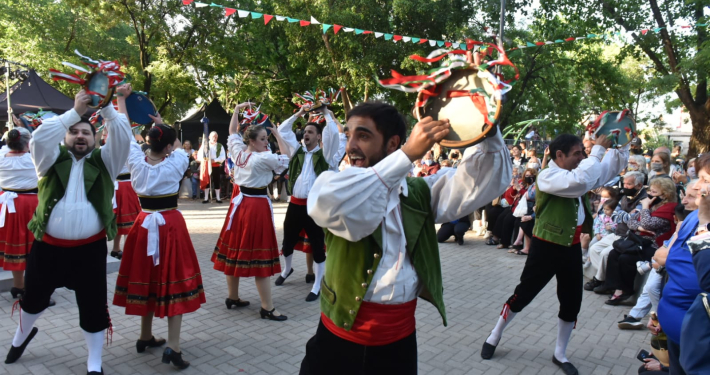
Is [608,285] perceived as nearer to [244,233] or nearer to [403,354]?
[244,233]

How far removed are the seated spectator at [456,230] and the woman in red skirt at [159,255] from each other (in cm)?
629

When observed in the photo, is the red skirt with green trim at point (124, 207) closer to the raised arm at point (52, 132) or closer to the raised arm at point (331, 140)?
the raised arm at point (331, 140)

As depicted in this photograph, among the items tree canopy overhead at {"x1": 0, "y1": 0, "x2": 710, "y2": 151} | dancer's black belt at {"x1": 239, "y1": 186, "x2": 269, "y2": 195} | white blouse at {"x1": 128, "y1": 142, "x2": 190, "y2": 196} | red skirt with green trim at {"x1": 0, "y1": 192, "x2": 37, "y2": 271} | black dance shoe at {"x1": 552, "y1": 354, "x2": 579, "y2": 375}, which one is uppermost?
tree canopy overhead at {"x1": 0, "y1": 0, "x2": 710, "y2": 151}

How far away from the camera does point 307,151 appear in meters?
6.42

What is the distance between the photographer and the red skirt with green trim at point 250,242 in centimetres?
525

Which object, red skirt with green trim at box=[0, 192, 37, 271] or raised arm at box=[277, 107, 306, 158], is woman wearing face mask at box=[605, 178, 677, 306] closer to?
raised arm at box=[277, 107, 306, 158]

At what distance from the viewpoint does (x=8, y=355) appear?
4.12 meters

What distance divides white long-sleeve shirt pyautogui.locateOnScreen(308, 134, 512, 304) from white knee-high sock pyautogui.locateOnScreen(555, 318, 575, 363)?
2667mm

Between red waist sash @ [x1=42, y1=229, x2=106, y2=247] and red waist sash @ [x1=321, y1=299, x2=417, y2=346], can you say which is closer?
red waist sash @ [x1=321, y1=299, x2=417, y2=346]

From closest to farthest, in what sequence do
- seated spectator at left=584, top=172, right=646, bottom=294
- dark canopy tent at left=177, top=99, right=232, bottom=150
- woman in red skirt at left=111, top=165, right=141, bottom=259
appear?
seated spectator at left=584, top=172, right=646, bottom=294
woman in red skirt at left=111, top=165, right=141, bottom=259
dark canopy tent at left=177, top=99, right=232, bottom=150

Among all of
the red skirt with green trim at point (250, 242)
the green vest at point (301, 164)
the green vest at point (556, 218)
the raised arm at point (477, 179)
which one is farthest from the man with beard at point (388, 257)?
the green vest at point (301, 164)

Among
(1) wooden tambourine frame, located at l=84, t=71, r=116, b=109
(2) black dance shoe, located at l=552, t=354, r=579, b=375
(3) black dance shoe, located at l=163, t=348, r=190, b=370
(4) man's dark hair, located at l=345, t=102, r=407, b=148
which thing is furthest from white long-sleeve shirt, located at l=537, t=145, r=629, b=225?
(1) wooden tambourine frame, located at l=84, t=71, r=116, b=109

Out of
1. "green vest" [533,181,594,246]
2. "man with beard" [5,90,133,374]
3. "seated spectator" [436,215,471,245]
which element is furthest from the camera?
"seated spectator" [436,215,471,245]

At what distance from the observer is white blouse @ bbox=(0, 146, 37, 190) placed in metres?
5.52
